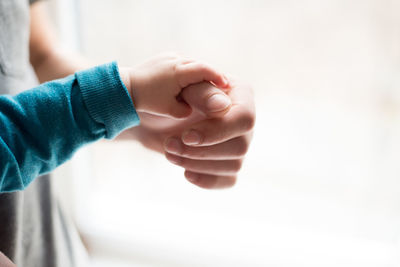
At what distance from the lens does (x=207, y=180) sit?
0.50 metres

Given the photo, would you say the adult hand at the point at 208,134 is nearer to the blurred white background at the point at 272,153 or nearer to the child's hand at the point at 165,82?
the child's hand at the point at 165,82

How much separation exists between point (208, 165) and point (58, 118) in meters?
0.21

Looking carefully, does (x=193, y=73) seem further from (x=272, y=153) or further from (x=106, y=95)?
(x=272, y=153)

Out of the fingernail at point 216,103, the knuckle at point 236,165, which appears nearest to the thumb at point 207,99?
the fingernail at point 216,103

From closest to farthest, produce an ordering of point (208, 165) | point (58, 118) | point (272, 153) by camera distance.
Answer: point (58, 118) < point (208, 165) < point (272, 153)

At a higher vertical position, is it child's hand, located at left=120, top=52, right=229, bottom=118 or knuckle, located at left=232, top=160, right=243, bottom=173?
child's hand, located at left=120, top=52, right=229, bottom=118

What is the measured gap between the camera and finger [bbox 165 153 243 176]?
0.47 meters

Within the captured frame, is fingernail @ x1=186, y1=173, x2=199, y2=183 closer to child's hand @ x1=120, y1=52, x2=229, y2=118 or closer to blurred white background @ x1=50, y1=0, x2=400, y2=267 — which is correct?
child's hand @ x1=120, y1=52, x2=229, y2=118

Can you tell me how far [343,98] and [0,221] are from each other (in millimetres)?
684

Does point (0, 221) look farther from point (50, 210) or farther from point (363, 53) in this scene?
point (363, 53)

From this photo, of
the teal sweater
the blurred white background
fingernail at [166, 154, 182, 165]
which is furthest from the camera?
the blurred white background

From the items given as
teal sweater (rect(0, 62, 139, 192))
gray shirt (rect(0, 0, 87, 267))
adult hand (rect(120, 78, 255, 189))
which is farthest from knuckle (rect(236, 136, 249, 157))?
gray shirt (rect(0, 0, 87, 267))

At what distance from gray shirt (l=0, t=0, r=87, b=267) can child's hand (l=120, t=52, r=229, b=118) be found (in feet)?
0.56

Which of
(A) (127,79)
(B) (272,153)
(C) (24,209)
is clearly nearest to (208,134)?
(A) (127,79)
